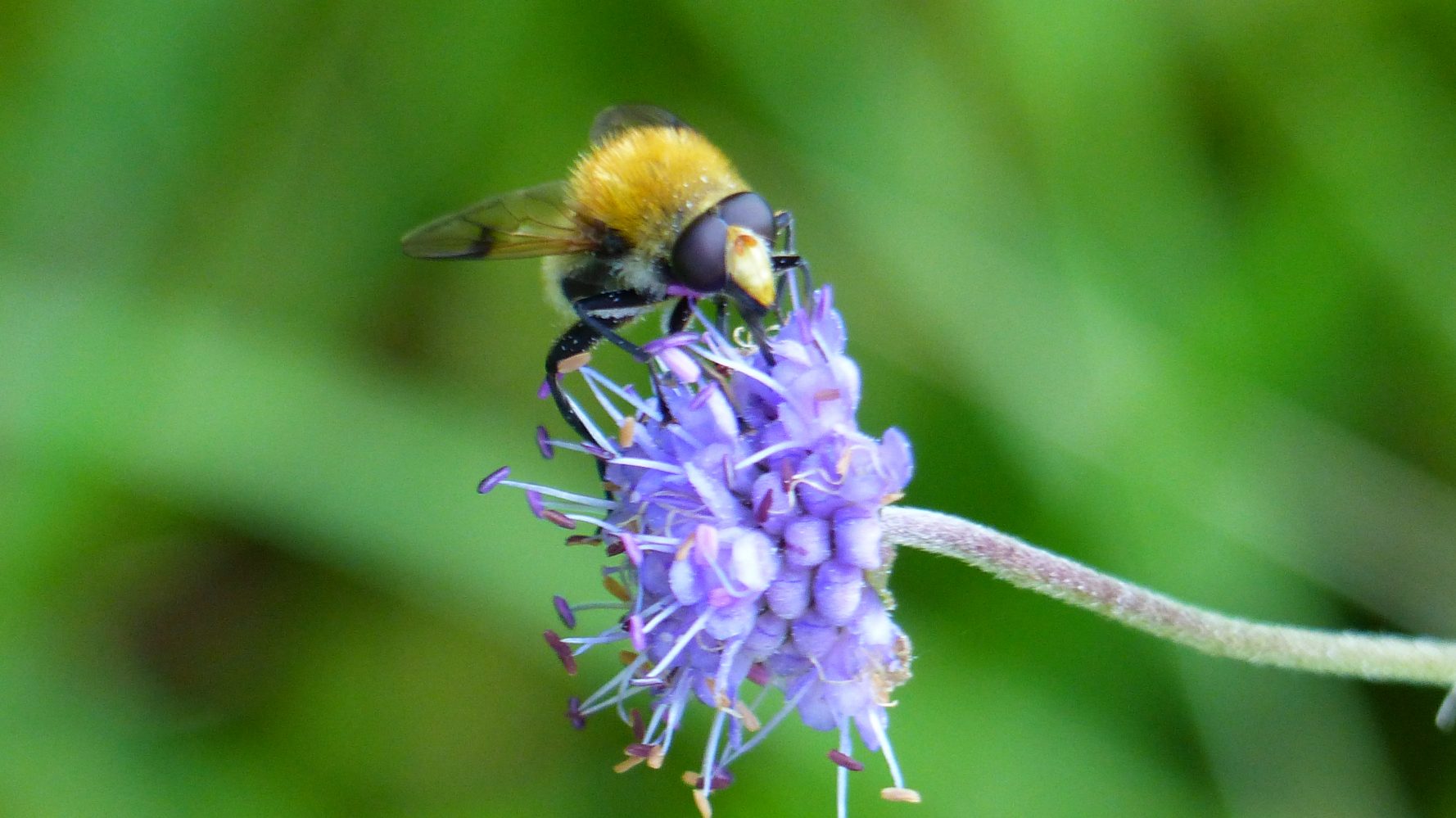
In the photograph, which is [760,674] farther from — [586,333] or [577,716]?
[586,333]

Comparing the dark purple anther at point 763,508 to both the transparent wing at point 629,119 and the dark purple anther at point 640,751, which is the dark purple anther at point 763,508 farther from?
the transparent wing at point 629,119

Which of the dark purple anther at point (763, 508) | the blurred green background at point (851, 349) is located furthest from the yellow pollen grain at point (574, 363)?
the blurred green background at point (851, 349)

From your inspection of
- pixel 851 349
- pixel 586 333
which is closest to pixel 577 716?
pixel 586 333

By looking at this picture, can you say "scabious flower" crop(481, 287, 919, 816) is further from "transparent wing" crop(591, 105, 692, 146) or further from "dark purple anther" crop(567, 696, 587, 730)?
"transparent wing" crop(591, 105, 692, 146)

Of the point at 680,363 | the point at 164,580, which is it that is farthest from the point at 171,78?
the point at 680,363

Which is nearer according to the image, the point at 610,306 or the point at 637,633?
the point at 637,633

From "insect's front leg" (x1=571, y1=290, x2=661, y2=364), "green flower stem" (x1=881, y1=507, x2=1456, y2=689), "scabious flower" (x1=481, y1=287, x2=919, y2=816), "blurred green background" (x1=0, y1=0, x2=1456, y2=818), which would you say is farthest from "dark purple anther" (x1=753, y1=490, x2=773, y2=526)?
"blurred green background" (x1=0, y1=0, x2=1456, y2=818)

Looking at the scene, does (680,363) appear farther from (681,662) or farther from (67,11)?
(67,11)
